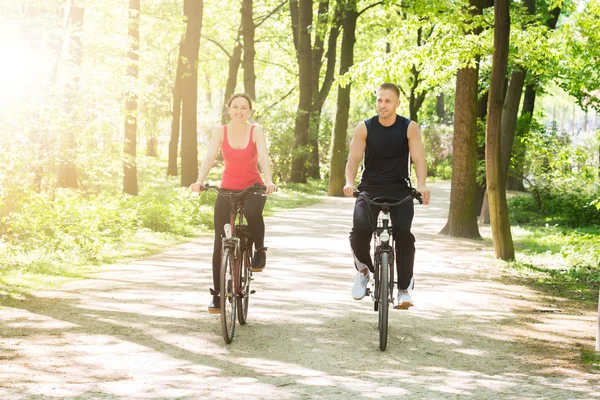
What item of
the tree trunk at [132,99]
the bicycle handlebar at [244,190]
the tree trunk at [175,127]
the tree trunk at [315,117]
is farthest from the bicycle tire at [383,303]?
the tree trunk at [175,127]

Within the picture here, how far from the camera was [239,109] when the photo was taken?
23.7 feet

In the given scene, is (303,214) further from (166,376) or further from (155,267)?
(166,376)

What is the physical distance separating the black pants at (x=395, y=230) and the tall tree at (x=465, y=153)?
8.73 m

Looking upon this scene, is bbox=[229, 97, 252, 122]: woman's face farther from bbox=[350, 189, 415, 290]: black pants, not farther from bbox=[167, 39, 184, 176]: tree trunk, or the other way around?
bbox=[167, 39, 184, 176]: tree trunk

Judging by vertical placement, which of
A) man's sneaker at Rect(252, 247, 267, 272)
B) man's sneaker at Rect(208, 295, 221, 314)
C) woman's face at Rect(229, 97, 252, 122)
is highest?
woman's face at Rect(229, 97, 252, 122)

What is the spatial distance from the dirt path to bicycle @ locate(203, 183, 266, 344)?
26cm

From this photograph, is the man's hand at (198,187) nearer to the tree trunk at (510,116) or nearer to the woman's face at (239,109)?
the woman's face at (239,109)

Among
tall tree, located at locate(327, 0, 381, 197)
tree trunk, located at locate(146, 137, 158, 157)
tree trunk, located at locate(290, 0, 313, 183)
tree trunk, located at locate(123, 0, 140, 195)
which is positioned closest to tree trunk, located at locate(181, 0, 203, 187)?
tree trunk, located at locate(123, 0, 140, 195)

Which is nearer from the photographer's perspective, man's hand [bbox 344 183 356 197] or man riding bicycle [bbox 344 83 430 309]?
man's hand [bbox 344 183 356 197]

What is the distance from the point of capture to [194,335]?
7.22 m

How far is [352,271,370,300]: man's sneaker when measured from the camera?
23.8 ft

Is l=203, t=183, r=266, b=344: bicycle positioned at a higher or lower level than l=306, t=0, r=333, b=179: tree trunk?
lower

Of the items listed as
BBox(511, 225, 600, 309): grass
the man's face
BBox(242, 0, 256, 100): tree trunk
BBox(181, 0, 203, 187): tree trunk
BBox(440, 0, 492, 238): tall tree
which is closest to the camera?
the man's face

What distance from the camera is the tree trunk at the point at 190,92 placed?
2184 centimetres
